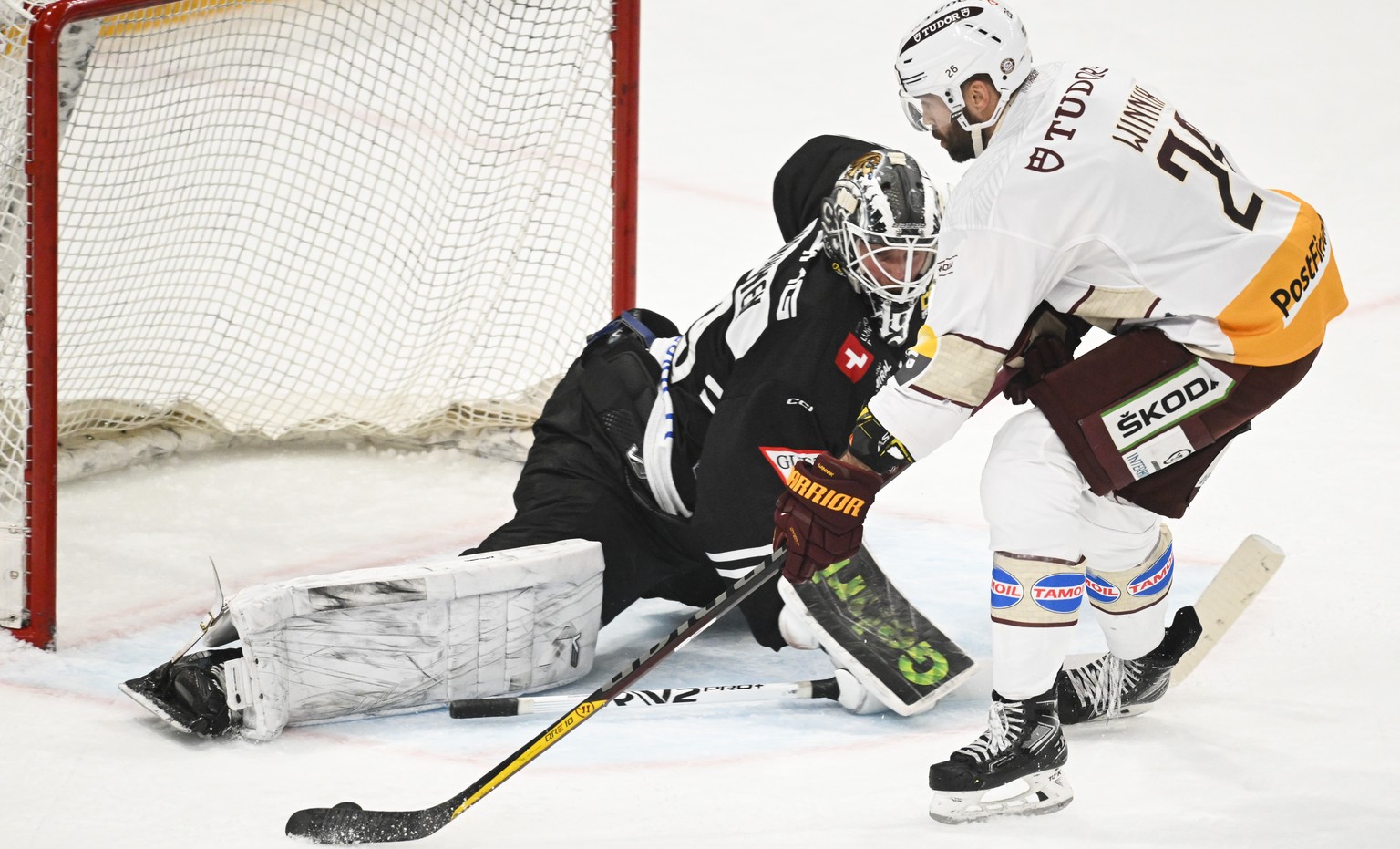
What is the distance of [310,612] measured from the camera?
2.42 m

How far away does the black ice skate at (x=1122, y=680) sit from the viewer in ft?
8.04

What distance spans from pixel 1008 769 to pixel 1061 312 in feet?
2.19

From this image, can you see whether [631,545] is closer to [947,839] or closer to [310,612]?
[310,612]

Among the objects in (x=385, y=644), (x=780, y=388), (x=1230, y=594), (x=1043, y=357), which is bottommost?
(x=385, y=644)

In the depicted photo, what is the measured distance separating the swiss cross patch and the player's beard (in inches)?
18.4

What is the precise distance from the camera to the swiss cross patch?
8.64 feet

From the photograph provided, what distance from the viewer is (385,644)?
2.49m

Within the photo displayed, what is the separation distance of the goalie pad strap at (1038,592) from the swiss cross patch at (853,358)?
1.85ft

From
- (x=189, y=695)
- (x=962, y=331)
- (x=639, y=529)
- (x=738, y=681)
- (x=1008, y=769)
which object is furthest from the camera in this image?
(x=639, y=529)

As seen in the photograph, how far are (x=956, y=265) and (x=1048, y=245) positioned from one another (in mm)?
123

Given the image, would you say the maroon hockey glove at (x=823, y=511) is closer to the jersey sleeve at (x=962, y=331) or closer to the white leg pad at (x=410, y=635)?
the jersey sleeve at (x=962, y=331)

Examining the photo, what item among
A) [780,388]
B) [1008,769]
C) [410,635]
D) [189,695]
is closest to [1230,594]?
[1008,769]

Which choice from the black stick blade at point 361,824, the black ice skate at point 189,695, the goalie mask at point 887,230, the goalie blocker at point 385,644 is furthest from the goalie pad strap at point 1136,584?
the black ice skate at point 189,695

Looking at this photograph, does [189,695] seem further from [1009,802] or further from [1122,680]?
[1122,680]
